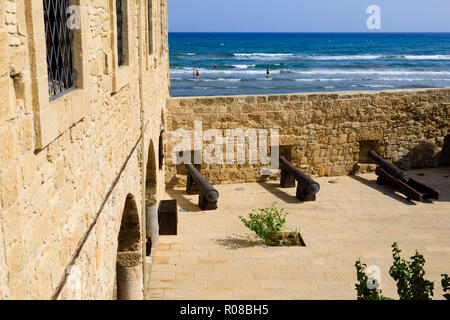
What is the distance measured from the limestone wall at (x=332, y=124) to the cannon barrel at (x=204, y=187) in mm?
889

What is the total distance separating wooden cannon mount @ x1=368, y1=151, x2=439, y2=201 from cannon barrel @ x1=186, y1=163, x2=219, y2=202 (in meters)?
4.66

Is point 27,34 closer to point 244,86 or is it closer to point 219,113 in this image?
point 219,113

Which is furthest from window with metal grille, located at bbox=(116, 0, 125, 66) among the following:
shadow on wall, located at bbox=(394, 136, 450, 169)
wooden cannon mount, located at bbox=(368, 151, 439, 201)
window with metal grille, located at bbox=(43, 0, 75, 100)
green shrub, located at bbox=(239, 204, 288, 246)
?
shadow on wall, located at bbox=(394, 136, 450, 169)

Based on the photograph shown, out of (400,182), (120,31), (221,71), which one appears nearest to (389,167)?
(400,182)

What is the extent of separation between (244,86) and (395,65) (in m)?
22.7

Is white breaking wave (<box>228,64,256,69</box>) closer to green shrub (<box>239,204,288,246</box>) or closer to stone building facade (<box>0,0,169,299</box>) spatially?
green shrub (<box>239,204,288,246</box>)

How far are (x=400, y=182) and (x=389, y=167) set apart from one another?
0.70 metres

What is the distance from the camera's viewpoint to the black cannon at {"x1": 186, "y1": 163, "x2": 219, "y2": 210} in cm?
1071

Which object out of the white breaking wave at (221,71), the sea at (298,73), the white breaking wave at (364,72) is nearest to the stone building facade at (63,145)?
the sea at (298,73)

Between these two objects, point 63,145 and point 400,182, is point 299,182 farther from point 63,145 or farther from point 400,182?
point 63,145

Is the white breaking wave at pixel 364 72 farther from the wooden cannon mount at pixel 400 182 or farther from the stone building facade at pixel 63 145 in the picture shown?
the stone building facade at pixel 63 145

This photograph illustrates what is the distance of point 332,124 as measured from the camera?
13250mm

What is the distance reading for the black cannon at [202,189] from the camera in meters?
10.7
